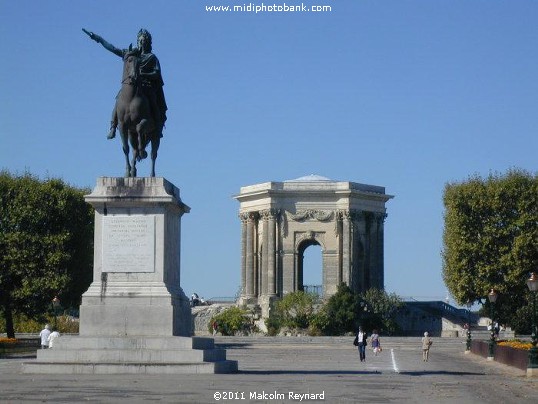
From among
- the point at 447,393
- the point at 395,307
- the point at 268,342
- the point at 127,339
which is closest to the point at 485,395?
the point at 447,393

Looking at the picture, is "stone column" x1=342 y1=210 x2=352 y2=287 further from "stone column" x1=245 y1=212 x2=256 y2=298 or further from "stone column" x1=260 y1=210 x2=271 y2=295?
"stone column" x1=245 y1=212 x2=256 y2=298

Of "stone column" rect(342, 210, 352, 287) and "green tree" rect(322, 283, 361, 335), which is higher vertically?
"stone column" rect(342, 210, 352, 287)

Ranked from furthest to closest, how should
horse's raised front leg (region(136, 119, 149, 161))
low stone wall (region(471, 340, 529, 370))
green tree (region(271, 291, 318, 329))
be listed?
green tree (region(271, 291, 318, 329))
low stone wall (region(471, 340, 529, 370))
horse's raised front leg (region(136, 119, 149, 161))

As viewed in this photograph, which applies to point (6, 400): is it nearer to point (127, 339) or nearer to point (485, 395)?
point (127, 339)

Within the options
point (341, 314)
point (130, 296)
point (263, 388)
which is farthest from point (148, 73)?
point (341, 314)

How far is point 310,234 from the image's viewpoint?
353ft

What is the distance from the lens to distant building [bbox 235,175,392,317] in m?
106

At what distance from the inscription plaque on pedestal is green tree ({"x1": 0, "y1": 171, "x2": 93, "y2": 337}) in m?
41.2

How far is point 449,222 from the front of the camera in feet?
271

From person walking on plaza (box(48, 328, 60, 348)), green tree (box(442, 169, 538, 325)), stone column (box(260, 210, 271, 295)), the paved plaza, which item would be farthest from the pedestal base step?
stone column (box(260, 210, 271, 295))

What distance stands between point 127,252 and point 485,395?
916 cm

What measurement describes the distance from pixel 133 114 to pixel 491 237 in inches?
1981

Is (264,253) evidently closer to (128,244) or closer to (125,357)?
(128,244)

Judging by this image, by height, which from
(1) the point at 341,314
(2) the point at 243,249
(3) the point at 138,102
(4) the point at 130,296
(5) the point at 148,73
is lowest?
(4) the point at 130,296
